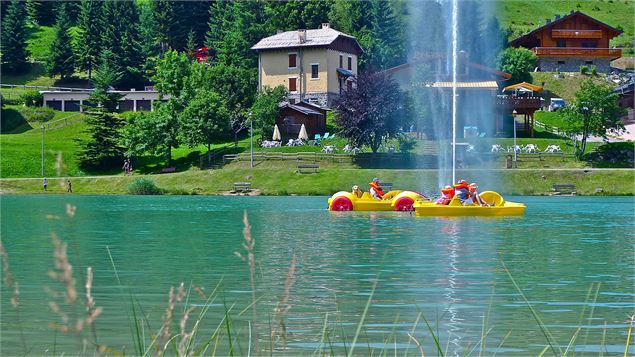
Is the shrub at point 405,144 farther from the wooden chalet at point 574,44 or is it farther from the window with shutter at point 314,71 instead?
the wooden chalet at point 574,44

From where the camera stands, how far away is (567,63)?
5207 inches

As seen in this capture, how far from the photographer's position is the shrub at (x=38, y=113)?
398ft

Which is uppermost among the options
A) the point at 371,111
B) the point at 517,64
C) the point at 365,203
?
the point at 517,64

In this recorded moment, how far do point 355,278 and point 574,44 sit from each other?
117 metres

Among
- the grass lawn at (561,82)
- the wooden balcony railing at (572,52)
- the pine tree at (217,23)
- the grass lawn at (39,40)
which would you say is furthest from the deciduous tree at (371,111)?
the grass lawn at (39,40)

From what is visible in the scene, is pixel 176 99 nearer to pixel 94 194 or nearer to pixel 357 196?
pixel 94 194

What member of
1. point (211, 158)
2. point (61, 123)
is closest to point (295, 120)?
point (211, 158)

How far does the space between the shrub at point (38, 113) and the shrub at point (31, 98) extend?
164 inches

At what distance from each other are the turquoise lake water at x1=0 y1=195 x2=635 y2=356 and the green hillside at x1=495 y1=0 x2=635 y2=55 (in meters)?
127

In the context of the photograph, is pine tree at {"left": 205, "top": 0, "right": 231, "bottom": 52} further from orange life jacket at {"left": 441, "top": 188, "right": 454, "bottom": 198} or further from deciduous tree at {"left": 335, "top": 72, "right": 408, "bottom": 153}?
orange life jacket at {"left": 441, "top": 188, "right": 454, "bottom": 198}

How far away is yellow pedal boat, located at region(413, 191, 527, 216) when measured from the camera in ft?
159

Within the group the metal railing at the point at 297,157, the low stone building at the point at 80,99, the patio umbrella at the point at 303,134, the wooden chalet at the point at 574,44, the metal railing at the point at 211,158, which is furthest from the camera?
the wooden chalet at the point at 574,44

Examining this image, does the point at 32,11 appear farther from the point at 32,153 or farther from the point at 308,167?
the point at 308,167

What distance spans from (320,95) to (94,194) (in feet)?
132
